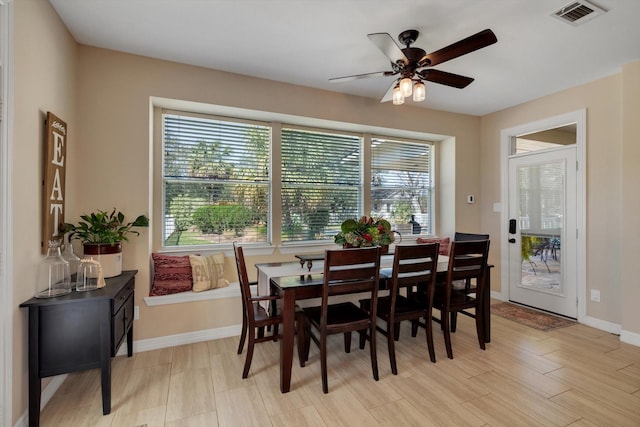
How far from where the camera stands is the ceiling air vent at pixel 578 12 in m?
2.11

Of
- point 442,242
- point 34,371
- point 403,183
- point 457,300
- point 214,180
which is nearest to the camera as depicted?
point 34,371

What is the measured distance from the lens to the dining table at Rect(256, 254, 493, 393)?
213 cm

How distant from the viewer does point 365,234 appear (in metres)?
2.65

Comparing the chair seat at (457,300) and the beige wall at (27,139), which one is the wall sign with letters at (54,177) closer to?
the beige wall at (27,139)

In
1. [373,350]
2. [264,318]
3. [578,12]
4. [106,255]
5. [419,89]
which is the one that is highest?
[578,12]

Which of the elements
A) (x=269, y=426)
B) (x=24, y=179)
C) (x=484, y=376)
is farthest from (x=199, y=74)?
(x=484, y=376)

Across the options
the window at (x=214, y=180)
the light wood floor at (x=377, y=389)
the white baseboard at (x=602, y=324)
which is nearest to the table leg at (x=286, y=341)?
the light wood floor at (x=377, y=389)

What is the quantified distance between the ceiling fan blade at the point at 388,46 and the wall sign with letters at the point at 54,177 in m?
2.30

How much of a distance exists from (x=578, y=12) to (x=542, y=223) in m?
2.55

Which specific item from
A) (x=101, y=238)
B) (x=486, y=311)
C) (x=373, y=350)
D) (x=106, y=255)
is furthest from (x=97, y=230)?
(x=486, y=311)

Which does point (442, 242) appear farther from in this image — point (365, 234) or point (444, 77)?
point (444, 77)

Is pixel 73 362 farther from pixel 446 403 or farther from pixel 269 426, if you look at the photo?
pixel 446 403

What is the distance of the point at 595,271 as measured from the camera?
11.1ft

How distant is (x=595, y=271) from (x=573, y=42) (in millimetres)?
2456
